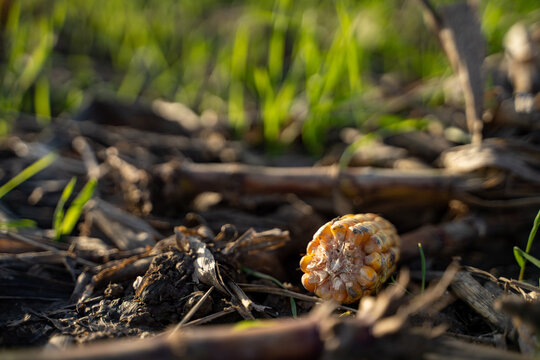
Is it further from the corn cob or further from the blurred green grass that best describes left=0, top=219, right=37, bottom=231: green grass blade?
the blurred green grass

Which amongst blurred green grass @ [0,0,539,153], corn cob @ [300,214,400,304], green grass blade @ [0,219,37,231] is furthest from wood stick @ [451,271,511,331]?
green grass blade @ [0,219,37,231]

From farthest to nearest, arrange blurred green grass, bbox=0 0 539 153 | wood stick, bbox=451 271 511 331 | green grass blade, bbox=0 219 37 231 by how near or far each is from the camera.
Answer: blurred green grass, bbox=0 0 539 153 < green grass blade, bbox=0 219 37 231 < wood stick, bbox=451 271 511 331

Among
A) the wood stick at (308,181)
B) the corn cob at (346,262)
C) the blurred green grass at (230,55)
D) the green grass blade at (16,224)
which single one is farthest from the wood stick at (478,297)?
the green grass blade at (16,224)

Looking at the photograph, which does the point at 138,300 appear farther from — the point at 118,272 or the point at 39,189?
the point at 39,189

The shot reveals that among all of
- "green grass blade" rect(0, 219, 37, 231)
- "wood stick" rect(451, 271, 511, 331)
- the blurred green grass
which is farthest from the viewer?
the blurred green grass

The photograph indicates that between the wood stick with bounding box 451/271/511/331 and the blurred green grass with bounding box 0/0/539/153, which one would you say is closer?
the wood stick with bounding box 451/271/511/331

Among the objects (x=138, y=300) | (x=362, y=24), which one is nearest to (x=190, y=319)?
(x=138, y=300)

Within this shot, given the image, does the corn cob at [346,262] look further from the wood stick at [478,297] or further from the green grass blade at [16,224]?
the green grass blade at [16,224]

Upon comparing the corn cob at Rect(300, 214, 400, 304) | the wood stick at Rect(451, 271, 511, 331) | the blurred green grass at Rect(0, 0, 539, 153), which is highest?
the blurred green grass at Rect(0, 0, 539, 153)

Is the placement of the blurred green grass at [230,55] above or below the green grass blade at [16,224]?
above
